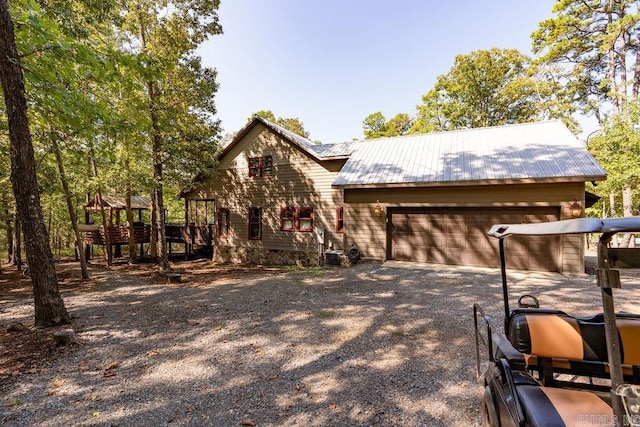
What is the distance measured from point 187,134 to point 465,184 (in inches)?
495

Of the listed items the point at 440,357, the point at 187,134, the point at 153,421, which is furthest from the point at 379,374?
the point at 187,134

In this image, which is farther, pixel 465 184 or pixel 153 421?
pixel 465 184

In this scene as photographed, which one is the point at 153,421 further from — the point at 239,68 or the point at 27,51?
the point at 239,68

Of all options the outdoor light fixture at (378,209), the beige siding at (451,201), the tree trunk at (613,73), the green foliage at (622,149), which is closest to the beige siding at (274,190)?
the beige siding at (451,201)

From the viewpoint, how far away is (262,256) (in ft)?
52.7

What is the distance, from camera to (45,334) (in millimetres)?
5633

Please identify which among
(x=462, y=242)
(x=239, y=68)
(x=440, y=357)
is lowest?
(x=440, y=357)

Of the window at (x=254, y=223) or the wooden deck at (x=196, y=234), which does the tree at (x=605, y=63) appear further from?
the wooden deck at (x=196, y=234)

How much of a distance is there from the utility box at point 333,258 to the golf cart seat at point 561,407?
427 inches

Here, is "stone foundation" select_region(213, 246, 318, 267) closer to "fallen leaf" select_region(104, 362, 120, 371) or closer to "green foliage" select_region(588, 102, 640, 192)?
"fallen leaf" select_region(104, 362, 120, 371)

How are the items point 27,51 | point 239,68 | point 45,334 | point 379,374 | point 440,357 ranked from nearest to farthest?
point 379,374 → point 440,357 → point 45,334 → point 27,51 → point 239,68

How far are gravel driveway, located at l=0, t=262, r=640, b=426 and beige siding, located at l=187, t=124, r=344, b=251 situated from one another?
6112mm

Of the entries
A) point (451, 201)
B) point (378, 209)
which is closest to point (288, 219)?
point (378, 209)

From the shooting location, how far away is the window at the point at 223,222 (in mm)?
17203
